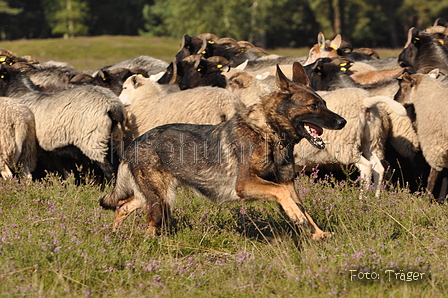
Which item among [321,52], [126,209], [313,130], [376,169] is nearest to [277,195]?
[313,130]

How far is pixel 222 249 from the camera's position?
5660 mm

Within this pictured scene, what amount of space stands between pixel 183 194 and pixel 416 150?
371 centimetres

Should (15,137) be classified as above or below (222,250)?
above

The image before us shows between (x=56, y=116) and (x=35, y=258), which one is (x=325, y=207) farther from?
(x=56, y=116)

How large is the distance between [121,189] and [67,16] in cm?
5024

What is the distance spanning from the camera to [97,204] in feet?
22.7

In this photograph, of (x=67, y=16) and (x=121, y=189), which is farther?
(x=67, y=16)

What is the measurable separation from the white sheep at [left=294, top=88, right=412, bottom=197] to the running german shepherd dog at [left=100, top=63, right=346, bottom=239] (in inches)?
100

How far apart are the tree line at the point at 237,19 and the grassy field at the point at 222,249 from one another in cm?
3767

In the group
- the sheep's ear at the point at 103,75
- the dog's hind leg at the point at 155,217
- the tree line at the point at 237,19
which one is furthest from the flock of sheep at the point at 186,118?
the tree line at the point at 237,19

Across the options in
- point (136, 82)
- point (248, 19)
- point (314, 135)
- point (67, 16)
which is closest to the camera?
point (314, 135)

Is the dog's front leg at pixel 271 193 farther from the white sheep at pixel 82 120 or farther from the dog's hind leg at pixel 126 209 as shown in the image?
the white sheep at pixel 82 120

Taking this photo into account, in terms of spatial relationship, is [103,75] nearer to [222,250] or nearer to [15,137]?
[15,137]

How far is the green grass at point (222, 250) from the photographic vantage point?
4457mm
